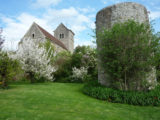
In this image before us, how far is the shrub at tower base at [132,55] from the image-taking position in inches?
263

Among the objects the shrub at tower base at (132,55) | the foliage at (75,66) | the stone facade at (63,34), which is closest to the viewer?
the shrub at tower base at (132,55)

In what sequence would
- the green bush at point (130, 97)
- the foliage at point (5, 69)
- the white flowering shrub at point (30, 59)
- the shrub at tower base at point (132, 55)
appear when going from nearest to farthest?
the green bush at point (130, 97) → the shrub at tower base at point (132, 55) → the foliage at point (5, 69) → the white flowering shrub at point (30, 59)

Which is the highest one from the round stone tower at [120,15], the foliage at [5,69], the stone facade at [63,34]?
the stone facade at [63,34]

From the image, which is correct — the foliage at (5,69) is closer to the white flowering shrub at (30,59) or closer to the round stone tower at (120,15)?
the white flowering shrub at (30,59)

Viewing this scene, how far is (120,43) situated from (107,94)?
2736 mm

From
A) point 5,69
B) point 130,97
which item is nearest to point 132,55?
point 130,97

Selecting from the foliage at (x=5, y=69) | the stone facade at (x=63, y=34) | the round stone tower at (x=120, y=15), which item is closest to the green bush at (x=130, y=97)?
the round stone tower at (x=120, y=15)

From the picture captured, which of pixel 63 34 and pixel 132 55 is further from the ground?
pixel 63 34

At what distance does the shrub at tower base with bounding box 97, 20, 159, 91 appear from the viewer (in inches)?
263

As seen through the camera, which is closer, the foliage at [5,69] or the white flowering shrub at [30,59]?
the foliage at [5,69]

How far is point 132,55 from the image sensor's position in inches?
263

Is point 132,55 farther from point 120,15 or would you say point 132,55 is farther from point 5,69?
A: point 5,69

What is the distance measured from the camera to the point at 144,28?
7.10 meters

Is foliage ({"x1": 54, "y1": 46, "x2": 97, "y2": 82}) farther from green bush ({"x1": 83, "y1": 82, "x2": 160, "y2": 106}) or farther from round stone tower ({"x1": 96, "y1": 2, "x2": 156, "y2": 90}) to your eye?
green bush ({"x1": 83, "y1": 82, "x2": 160, "y2": 106})
